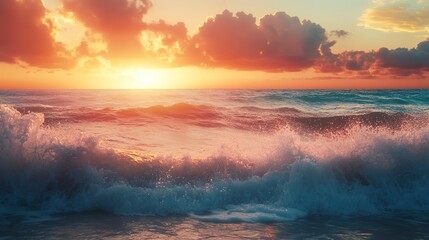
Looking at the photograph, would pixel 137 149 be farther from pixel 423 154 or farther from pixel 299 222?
pixel 423 154

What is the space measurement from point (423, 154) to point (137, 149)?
8459 millimetres

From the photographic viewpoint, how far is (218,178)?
9414mm

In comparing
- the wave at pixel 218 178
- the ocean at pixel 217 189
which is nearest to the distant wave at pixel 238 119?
the ocean at pixel 217 189

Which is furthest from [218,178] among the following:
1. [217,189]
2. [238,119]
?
[238,119]

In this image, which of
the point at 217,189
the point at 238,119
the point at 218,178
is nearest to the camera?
the point at 217,189

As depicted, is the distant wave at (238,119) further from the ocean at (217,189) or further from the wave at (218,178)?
the wave at (218,178)

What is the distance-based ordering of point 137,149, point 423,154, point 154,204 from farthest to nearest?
point 137,149 < point 423,154 < point 154,204

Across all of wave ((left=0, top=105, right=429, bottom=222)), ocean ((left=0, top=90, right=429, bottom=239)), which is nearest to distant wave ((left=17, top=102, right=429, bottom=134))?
ocean ((left=0, top=90, right=429, bottom=239))

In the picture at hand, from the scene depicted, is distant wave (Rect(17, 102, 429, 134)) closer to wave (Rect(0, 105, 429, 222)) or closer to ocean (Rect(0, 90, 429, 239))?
ocean (Rect(0, 90, 429, 239))

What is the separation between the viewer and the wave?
8.23 m

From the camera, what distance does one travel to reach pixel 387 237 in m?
6.75

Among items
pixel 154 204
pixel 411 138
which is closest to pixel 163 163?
pixel 154 204

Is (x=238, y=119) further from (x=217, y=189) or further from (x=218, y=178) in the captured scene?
(x=217, y=189)

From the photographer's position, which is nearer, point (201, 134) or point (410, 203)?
point (410, 203)
